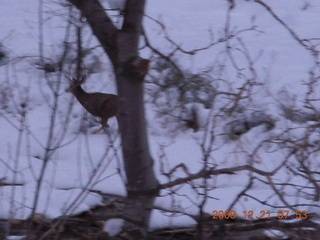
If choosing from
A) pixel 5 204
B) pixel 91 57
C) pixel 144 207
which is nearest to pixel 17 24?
pixel 91 57

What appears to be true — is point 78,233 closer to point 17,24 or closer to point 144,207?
point 144,207

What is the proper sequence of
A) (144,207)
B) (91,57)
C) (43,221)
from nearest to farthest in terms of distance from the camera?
(144,207) < (43,221) < (91,57)

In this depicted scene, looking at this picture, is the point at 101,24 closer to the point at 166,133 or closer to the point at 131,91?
the point at 131,91

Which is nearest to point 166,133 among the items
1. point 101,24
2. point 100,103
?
point 100,103

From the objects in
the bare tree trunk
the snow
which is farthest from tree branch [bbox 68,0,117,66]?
the snow

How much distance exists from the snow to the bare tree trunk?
11cm

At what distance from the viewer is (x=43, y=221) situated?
161 inches

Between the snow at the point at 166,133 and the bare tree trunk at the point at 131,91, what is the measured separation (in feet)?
0.36

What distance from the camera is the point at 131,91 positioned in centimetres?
330

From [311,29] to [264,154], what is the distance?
4663 mm

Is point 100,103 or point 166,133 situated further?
point 166,133

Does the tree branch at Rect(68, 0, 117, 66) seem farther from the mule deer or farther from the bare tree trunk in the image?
the mule deer

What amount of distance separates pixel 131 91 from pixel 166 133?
3.60m

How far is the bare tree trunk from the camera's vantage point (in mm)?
3293
